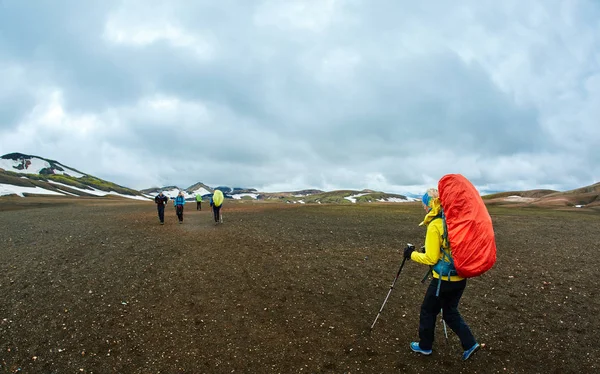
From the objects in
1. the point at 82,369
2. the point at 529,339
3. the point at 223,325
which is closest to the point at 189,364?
the point at 223,325

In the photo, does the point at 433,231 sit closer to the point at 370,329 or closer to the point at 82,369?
the point at 370,329

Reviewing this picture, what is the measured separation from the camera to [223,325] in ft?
28.6

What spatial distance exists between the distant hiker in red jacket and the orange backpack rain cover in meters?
0.31

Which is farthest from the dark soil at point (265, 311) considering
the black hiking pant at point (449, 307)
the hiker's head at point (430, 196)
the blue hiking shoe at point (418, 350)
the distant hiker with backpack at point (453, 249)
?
the hiker's head at point (430, 196)

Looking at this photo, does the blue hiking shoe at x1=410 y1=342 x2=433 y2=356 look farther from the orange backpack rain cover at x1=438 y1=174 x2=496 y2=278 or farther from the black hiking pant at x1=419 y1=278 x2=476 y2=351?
the orange backpack rain cover at x1=438 y1=174 x2=496 y2=278

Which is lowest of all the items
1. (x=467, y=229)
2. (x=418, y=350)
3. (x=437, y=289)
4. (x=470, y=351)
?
(x=418, y=350)

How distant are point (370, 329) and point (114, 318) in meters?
7.29

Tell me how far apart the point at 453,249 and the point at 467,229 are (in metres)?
0.47

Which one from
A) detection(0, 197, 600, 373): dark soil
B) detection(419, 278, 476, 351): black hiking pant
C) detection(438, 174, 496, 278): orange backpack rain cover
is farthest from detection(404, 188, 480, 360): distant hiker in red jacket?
detection(0, 197, 600, 373): dark soil

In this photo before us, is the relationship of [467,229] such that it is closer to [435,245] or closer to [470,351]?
[435,245]

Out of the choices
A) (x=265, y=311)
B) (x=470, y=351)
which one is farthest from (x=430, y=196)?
(x=265, y=311)

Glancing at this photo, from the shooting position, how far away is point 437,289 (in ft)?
21.4

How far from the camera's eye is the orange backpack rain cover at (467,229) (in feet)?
19.1

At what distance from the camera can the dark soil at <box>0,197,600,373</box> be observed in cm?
717
